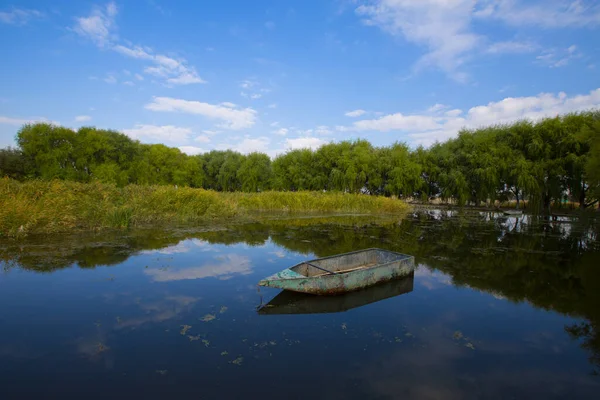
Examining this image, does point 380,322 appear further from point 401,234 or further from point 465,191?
point 465,191

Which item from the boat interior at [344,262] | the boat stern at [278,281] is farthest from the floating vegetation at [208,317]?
the boat interior at [344,262]

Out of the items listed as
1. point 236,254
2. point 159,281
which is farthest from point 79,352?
point 236,254

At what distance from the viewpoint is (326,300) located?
22.2 feet

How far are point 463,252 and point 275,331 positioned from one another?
940 cm

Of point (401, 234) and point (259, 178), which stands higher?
point (259, 178)

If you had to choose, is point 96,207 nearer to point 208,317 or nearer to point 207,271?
point 207,271

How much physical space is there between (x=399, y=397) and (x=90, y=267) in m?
8.38

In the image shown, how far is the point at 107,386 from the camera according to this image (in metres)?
3.82

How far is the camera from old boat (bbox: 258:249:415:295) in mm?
6453

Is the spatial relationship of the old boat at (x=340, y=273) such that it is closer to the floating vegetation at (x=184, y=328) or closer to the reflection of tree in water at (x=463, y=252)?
the floating vegetation at (x=184, y=328)

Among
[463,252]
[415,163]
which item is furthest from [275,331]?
[415,163]

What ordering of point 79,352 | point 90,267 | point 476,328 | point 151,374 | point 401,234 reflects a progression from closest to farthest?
point 151,374
point 79,352
point 476,328
point 90,267
point 401,234

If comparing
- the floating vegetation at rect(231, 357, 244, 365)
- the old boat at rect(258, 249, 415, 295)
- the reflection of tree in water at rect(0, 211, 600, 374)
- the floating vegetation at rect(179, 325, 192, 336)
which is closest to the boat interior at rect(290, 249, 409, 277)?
the old boat at rect(258, 249, 415, 295)

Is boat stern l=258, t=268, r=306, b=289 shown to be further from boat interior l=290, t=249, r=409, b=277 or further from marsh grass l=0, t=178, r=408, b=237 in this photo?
marsh grass l=0, t=178, r=408, b=237
